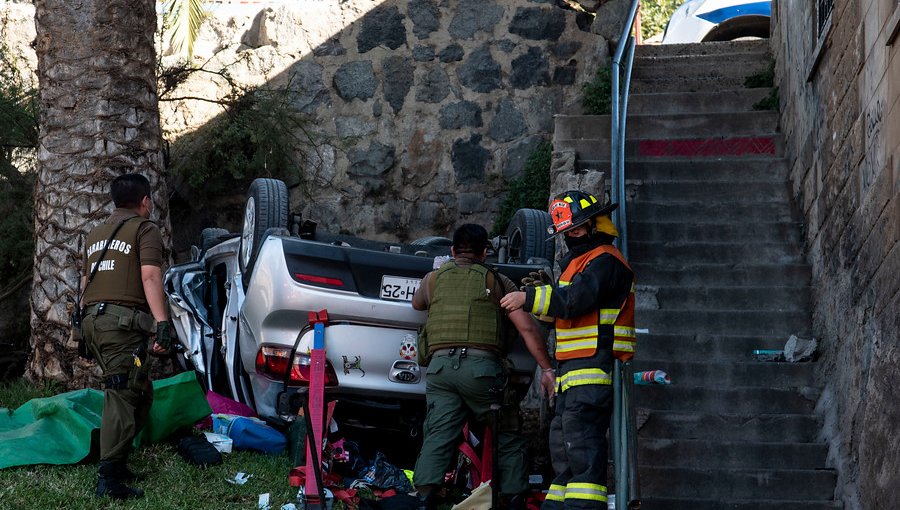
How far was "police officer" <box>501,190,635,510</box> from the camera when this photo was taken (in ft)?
17.8

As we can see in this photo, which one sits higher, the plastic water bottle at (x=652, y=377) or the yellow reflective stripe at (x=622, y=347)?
the yellow reflective stripe at (x=622, y=347)

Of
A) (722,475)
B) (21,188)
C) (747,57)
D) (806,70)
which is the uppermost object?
(747,57)

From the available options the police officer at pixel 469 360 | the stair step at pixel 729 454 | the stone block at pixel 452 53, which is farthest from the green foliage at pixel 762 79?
the police officer at pixel 469 360

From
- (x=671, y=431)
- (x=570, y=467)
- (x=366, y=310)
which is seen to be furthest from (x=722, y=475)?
(x=366, y=310)

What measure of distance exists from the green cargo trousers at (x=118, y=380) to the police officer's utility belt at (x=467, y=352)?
1.57 metres

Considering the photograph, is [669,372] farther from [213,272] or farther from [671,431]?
[213,272]

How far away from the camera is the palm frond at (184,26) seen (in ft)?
34.3

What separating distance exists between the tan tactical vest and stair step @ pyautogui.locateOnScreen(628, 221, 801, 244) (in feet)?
12.4

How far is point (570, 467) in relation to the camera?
18.0 feet

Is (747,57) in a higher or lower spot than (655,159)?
higher

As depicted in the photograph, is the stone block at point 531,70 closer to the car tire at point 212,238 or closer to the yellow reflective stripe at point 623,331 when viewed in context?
the car tire at point 212,238

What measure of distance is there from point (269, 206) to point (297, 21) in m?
4.17

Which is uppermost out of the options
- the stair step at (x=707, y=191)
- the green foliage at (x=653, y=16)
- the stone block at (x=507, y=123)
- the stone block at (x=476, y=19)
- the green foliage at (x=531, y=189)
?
the green foliage at (x=653, y=16)

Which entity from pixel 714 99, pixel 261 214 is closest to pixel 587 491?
pixel 261 214
